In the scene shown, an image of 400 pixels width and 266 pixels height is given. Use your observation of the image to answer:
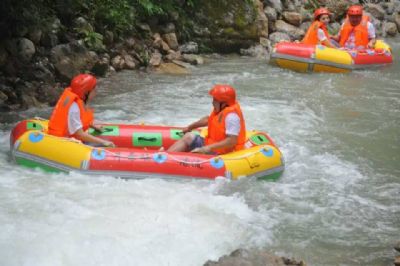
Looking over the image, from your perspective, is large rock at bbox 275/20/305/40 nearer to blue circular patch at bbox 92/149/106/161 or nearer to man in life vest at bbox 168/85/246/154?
man in life vest at bbox 168/85/246/154

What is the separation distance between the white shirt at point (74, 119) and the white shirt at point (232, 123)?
59.3 inches

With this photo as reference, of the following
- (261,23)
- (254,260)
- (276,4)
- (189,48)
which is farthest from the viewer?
(276,4)

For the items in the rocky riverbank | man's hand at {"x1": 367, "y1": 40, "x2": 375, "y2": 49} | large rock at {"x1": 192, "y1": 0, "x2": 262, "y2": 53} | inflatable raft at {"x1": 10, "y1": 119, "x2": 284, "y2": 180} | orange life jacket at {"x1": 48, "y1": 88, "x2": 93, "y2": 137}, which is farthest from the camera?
large rock at {"x1": 192, "y1": 0, "x2": 262, "y2": 53}

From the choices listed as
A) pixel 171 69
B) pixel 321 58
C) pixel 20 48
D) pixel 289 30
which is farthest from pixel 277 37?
pixel 20 48

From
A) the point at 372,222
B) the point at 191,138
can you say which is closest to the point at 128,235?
the point at 191,138

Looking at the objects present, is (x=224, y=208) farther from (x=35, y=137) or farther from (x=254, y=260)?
(x=35, y=137)

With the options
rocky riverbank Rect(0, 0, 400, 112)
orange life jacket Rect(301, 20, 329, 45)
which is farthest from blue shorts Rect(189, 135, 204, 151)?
orange life jacket Rect(301, 20, 329, 45)

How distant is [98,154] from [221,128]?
1.27 m

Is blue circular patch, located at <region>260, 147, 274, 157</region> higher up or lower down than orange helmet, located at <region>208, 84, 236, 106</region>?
lower down

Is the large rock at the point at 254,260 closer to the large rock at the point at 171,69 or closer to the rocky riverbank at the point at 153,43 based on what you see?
the rocky riverbank at the point at 153,43

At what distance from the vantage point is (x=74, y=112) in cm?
600

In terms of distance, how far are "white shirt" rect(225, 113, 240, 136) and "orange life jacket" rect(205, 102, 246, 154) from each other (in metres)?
0.03

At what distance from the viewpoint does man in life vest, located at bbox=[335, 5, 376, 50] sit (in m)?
11.7

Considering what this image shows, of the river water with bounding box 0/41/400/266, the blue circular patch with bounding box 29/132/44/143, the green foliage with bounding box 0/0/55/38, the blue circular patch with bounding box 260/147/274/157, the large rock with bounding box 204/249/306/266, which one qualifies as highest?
the green foliage with bounding box 0/0/55/38
